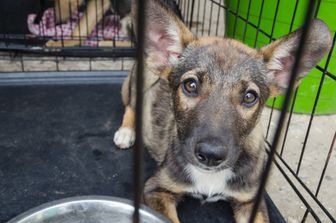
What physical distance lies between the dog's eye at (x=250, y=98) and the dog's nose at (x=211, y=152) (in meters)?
0.34

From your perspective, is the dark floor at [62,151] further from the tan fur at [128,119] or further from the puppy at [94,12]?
the puppy at [94,12]

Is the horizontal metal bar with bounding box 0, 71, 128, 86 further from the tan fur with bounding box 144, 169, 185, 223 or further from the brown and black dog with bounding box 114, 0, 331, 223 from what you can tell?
the tan fur with bounding box 144, 169, 185, 223

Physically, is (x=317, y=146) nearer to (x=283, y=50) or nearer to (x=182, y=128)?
(x=283, y=50)

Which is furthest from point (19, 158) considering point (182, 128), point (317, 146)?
point (317, 146)

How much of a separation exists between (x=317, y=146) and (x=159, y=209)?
6.11 feet

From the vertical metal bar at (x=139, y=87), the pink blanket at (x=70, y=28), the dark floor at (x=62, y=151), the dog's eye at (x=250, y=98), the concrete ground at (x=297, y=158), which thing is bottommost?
the concrete ground at (x=297, y=158)

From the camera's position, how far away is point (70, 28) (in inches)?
194

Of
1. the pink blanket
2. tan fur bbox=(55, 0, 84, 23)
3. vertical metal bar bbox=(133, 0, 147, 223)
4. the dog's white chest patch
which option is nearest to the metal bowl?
the dog's white chest patch

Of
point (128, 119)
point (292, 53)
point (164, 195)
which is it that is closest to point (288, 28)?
point (292, 53)

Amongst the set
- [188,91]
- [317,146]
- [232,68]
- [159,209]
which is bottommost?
[317,146]

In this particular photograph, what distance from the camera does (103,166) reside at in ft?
8.31

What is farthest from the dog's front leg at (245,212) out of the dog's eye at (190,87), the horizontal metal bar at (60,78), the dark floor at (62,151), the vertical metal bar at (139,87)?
the horizontal metal bar at (60,78)

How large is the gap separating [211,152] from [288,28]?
83.6 inches

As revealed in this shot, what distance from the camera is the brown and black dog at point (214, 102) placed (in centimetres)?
168
